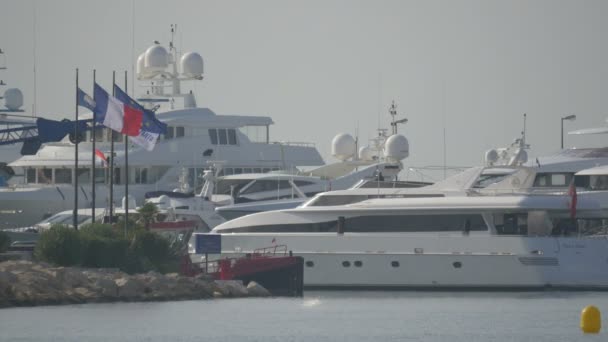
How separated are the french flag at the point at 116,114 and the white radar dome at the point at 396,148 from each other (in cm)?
2136

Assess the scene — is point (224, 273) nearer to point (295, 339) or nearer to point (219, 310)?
point (219, 310)

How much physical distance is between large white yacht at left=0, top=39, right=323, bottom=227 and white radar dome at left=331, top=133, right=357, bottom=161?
2.02m

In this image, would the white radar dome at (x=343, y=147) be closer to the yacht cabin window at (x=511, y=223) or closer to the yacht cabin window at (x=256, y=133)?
the yacht cabin window at (x=256, y=133)

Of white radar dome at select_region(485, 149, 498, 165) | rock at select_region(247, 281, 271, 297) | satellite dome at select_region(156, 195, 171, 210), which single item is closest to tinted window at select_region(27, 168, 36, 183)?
satellite dome at select_region(156, 195, 171, 210)

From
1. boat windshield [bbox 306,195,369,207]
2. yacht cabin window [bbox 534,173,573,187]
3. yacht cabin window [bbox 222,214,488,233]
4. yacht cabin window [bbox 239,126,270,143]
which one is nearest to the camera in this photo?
yacht cabin window [bbox 222,214,488,233]

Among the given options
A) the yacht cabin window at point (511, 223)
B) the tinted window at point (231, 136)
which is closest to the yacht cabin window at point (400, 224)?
the yacht cabin window at point (511, 223)

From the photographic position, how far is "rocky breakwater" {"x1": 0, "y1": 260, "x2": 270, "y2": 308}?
3994 cm

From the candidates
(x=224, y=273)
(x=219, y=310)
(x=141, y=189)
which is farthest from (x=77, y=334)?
(x=141, y=189)

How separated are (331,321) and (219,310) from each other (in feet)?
10.5

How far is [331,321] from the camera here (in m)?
38.5

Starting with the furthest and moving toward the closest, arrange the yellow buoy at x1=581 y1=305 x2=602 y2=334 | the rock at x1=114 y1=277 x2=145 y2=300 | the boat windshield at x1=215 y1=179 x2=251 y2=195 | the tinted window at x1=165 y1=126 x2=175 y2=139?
1. the tinted window at x1=165 y1=126 x2=175 y2=139
2. the boat windshield at x1=215 y1=179 x2=251 y2=195
3. the rock at x1=114 y1=277 x2=145 y2=300
4. the yellow buoy at x1=581 y1=305 x2=602 y2=334

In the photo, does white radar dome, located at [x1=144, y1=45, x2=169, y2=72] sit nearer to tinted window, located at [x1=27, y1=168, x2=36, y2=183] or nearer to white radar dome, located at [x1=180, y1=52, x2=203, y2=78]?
white radar dome, located at [x1=180, y1=52, x2=203, y2=78]

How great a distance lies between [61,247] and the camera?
147ft

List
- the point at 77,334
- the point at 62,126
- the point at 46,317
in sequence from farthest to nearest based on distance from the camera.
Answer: the point at 62,126, the point at 46,317, the point at 77,334
